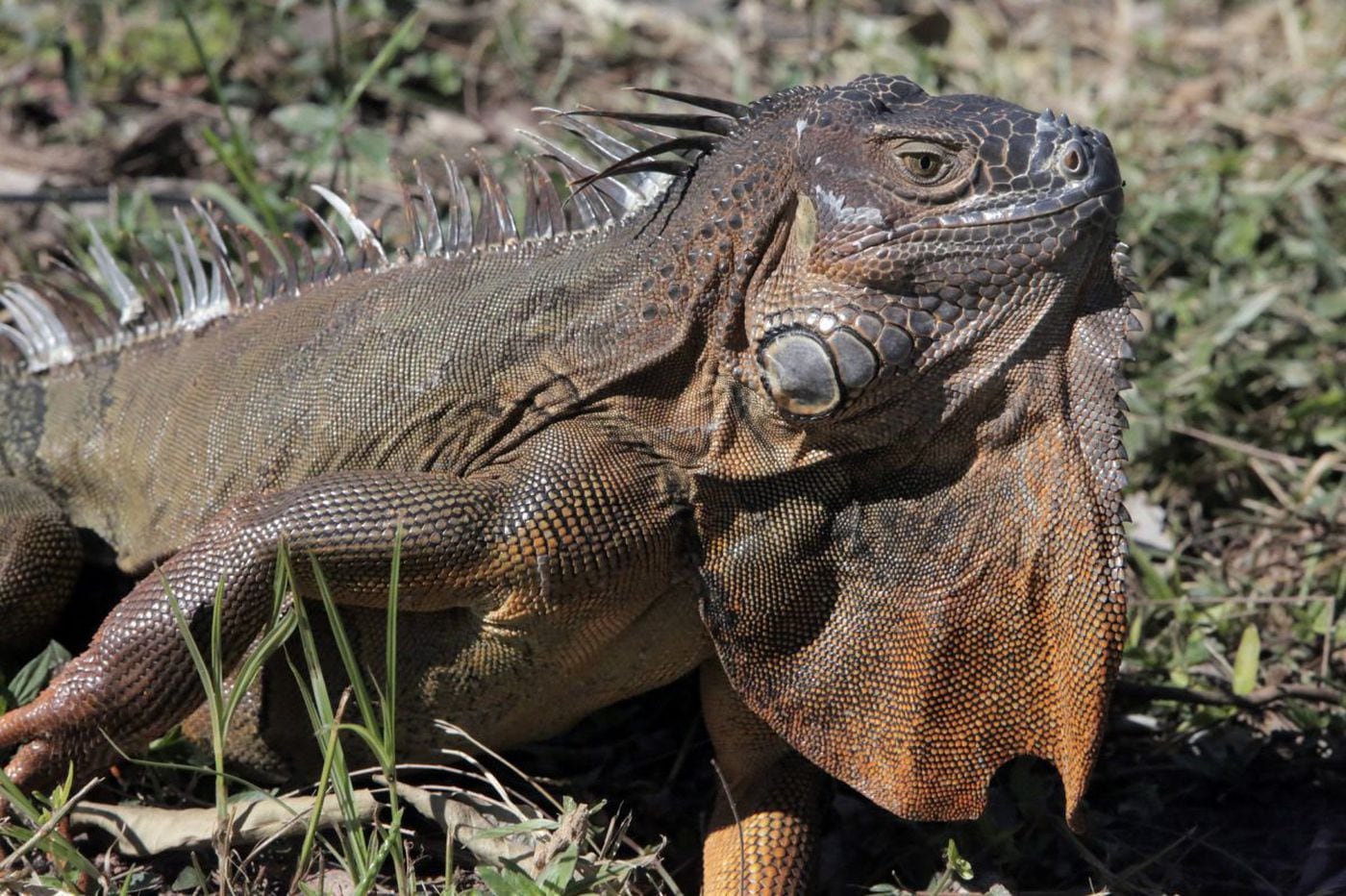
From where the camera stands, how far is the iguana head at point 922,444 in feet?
9.21

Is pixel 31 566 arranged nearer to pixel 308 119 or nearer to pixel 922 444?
pixel 922 444

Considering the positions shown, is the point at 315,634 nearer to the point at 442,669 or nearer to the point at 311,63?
the point at 442,669

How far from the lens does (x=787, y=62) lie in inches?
255

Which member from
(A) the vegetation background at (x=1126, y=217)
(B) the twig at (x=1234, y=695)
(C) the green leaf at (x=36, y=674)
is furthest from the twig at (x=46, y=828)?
(B) the twig at (x=1234, y=695)

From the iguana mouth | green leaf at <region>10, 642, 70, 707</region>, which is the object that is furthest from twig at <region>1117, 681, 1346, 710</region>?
green leaf at <region>10, 642, 70, 707</region>

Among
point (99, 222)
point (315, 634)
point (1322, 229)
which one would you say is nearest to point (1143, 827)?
point (315, 634)

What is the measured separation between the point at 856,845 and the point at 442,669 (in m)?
1.22

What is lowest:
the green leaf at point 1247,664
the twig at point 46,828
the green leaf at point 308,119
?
the green leaf at point 1247,664

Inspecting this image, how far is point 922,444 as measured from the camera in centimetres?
293

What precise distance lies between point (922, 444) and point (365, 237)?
144 cm

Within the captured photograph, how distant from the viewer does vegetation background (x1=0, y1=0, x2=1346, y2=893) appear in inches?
149

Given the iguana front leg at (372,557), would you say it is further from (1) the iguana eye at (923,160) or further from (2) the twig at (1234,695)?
(2) the twig at (1234,695)

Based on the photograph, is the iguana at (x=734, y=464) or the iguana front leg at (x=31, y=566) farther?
the iguana front leg at (x=31, y=566)

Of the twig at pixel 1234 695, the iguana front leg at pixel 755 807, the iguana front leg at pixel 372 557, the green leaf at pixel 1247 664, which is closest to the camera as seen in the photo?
the iguana front leg at pixel 372 557
